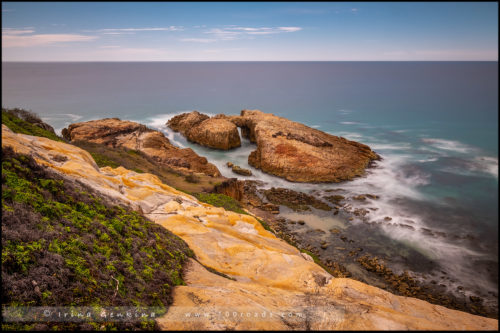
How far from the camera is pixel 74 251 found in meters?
7.73

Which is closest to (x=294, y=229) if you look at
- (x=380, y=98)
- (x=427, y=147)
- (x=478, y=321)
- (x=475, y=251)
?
(x=475, y=251)

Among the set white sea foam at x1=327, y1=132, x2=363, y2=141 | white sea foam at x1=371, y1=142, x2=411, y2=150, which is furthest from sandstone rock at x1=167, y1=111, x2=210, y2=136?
white sea foam at x1=371, y1=142, x2=411, y2=150

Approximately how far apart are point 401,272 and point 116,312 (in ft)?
76.5

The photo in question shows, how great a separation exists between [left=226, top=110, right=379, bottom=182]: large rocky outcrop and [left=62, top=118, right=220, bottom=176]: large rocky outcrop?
9.78 m

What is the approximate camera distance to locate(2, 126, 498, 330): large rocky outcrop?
23.7ft

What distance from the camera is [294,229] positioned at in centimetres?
2841

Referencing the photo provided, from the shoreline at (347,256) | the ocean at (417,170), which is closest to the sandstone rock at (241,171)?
the ocean at (417,170)

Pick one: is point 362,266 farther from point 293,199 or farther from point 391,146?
point 391,146

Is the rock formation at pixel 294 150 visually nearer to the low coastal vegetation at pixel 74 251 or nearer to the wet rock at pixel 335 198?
the wet rock at pixel 335 198

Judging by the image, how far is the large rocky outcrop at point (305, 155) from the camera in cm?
4159

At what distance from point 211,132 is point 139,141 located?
614 inches

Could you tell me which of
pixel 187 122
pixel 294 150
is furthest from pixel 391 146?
pixel 187 122

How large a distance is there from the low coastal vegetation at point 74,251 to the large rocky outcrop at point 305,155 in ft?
104

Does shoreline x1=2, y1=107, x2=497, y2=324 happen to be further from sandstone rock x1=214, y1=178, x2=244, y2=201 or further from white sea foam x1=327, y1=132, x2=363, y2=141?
white sea foam x1=327, y1=132, x2=363, y2=141
